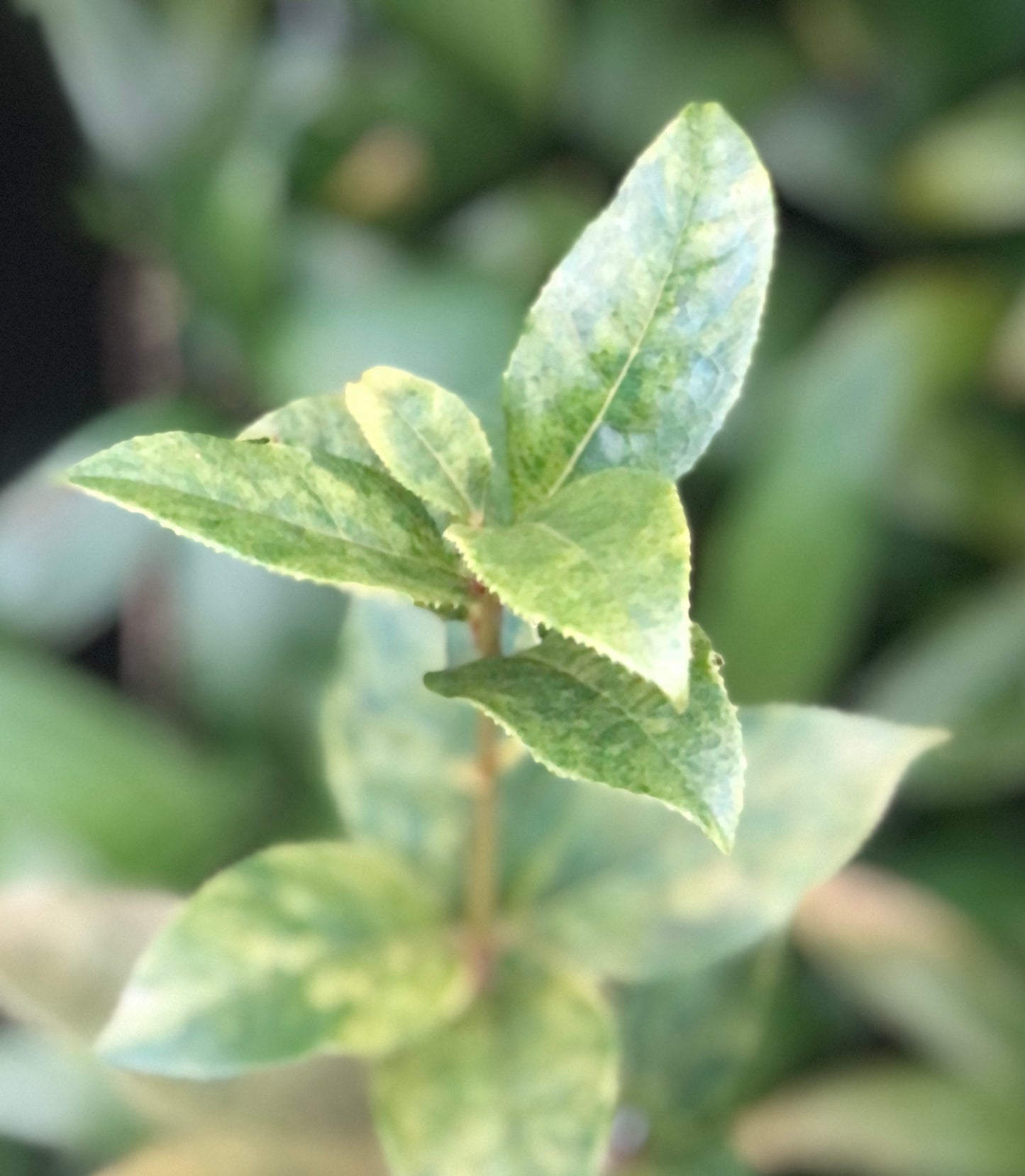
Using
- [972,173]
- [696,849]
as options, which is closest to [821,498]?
[972,173]

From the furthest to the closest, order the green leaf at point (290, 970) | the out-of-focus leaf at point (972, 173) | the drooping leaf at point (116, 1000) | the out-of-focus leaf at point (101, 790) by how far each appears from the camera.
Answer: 1. the out-of-focus leaf at point (972, 173)
2. the out-of-focus leaf at point (101, 790)
3. the drooping leaf at point (116, 1000)
4. the green leaf at point (290, 970)

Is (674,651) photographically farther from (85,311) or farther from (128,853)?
(85,311)

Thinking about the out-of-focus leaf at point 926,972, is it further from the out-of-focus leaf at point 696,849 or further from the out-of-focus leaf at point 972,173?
the out-of-focus leaf at point 972,173

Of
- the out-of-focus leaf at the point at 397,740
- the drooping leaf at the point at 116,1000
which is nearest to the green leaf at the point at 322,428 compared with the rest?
the out-of-focus leaf at the point at 397,740

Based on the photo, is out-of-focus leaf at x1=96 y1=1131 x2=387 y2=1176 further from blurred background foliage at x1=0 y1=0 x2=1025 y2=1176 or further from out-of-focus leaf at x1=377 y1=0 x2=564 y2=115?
out-of-focus leaf at x1=377 y1=0 x2=564 y2=115

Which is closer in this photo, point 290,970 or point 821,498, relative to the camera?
point 290,970

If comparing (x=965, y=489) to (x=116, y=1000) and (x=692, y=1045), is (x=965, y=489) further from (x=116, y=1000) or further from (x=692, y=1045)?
(x=116, y=1000)

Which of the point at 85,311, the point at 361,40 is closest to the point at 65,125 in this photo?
the point at 85,311
